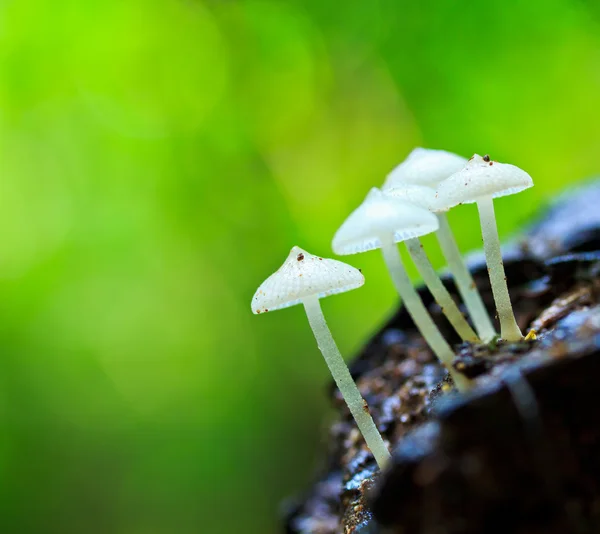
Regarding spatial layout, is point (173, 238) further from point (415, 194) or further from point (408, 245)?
point (415, 194)

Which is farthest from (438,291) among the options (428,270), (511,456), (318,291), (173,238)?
(173,238)

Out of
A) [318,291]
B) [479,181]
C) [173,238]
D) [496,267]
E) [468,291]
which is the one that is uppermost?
[479,181]

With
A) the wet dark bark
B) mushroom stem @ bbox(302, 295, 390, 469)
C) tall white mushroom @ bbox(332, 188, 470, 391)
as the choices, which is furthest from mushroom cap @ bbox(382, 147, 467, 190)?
the wet dark bark

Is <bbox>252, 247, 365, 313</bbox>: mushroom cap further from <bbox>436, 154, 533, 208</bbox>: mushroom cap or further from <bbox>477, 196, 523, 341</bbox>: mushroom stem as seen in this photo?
<bbox>477, 196, 523, 341</bbox>: mushroom stem

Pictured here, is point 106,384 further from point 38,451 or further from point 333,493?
point 333,493

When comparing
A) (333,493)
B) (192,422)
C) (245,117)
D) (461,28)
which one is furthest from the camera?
(192,422)

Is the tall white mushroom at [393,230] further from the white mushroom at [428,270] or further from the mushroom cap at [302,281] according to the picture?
the white mushroom at [428,270]

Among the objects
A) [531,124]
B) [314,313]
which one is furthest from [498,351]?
[531,124]
